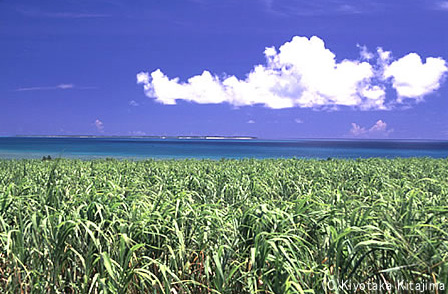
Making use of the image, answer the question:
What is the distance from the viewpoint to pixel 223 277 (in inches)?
118

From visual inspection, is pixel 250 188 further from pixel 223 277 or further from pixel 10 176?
pixel 10 176

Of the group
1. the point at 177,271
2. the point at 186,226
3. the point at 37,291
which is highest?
the point at 186,226

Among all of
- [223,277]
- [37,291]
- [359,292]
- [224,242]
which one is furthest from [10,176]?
[359,292]

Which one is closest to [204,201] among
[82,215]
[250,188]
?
[250,188]

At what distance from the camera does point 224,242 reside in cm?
377

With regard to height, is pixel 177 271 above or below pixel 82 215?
below

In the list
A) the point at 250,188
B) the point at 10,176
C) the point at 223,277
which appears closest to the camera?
the point at 223,277

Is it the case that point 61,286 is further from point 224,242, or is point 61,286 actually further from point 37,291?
point 224,242

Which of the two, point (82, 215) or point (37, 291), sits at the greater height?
point (82, 215)

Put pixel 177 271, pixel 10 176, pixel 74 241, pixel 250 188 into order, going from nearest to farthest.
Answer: pixel 177 271, pixel 74 241, pixel 250 188, pixel 10 176

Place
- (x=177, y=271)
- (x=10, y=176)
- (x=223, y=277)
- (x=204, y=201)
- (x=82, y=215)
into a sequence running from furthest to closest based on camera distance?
1. (x=10, y=176)
2. (x=204, y=201)
3. (x=82, y=215)
4. (x=177, y=271)
5. (x=223, y=277)

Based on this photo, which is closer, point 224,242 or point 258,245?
point 258,245

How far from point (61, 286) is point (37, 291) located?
0.22m

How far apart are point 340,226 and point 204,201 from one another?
2848 millimetres
